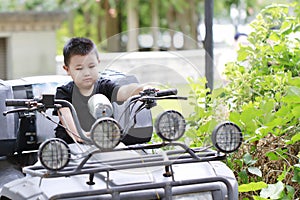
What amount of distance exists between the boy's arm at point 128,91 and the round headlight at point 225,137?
58cm

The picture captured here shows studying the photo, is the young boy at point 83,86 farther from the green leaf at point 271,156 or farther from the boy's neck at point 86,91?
the green leaf at point 271,156

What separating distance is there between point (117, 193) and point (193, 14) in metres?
21.5

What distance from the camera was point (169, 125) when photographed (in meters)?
3.88

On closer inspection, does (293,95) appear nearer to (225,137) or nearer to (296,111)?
(296,111)

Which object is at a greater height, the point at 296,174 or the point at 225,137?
the point at 225,137

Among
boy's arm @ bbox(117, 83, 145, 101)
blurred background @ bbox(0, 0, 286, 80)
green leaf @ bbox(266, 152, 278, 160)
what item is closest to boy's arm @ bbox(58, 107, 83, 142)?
boy's arm @ bbox(117, 83, 145, 101)

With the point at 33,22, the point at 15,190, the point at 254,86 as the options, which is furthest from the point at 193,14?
the point at 15,190

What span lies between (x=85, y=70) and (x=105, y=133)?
80 cm

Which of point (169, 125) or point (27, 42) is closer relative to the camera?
point (169, 125)

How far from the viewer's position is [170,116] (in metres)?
3.88

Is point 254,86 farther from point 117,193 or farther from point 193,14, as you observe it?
point 193,14

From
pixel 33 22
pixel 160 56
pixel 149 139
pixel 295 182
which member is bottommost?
pixel 295 182

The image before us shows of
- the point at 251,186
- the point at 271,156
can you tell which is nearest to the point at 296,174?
the point at 271,156

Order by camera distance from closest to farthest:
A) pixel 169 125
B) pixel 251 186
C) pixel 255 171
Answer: pixel 169 125 < pixel 251 186 < pixel 255 171
